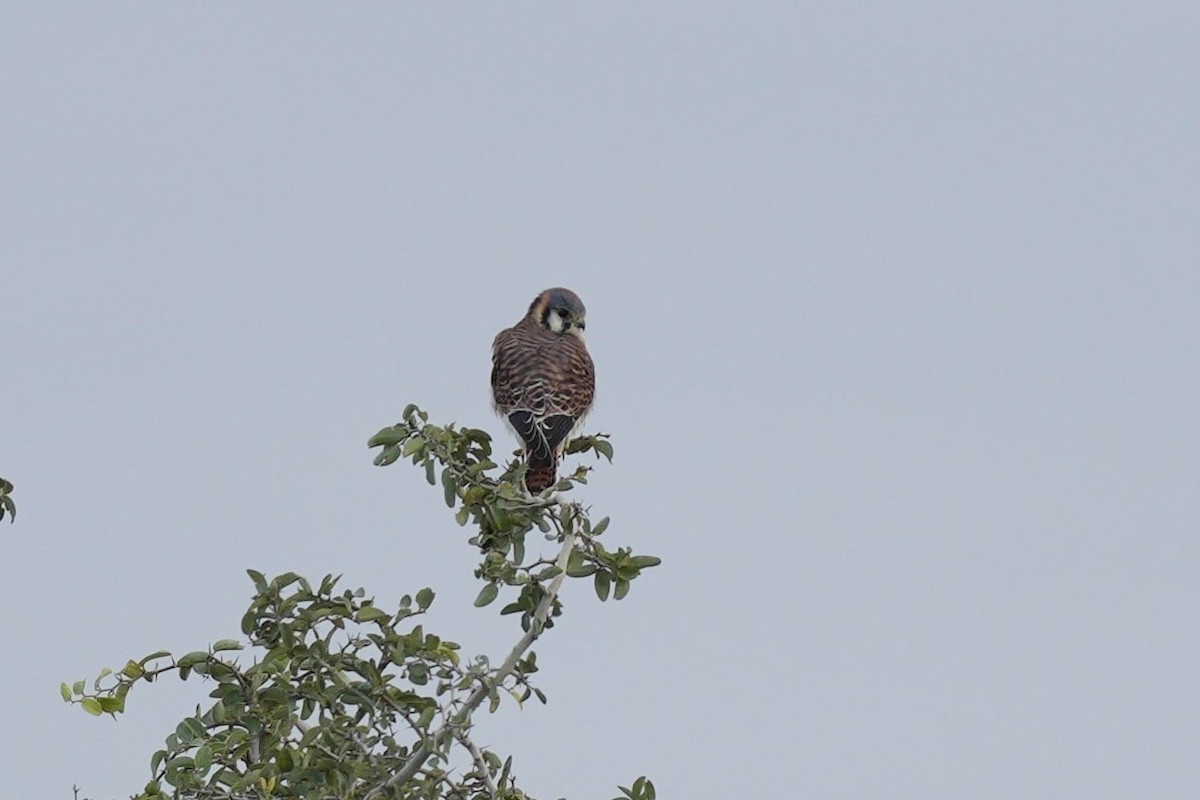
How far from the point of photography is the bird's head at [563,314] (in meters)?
10.2

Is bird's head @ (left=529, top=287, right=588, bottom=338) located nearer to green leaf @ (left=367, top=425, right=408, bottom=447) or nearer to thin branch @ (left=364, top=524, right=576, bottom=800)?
green leaf @ (left=367, top=425, right=408, bottom=447)

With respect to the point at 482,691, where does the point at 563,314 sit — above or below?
above

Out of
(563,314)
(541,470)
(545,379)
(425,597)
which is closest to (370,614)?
(425,597)

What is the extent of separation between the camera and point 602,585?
5793 millimetres

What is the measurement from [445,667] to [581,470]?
4.07ft

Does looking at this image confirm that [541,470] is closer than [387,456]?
No

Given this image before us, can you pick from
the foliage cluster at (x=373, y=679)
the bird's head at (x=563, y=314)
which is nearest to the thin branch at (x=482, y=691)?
the foliage cluster at (x=373, y=679)

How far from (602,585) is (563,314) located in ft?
14.9

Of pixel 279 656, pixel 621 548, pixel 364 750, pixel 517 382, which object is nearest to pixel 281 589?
pixel 279 656

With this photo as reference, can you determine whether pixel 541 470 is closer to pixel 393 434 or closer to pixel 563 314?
pixel 563 314

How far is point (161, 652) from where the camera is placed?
599 centimetres

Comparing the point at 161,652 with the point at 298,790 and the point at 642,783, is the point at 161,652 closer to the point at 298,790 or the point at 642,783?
the point at 298,790

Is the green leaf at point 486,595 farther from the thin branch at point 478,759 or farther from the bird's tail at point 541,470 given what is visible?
the bird's tail at point 541,470

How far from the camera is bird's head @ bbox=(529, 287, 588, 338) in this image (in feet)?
33.4
